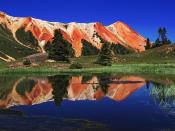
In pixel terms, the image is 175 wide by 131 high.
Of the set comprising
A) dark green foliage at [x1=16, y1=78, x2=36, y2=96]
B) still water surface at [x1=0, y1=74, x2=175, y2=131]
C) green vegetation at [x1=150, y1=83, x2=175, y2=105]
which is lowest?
still water surface at [x1=0, y1=74, x2=175, y2=131]

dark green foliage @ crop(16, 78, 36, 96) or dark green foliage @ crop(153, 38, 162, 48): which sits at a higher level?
dark green foliage @ crop(153, 38, 162, 48)

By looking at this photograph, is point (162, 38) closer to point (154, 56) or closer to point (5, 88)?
point (154, 56)

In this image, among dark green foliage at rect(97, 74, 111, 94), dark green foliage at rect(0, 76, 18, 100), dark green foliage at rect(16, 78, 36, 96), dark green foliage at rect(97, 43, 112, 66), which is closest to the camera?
dark green foliage at rect(0, 76, 18, 100)

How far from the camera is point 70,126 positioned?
2305 cm

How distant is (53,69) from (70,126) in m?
75.6

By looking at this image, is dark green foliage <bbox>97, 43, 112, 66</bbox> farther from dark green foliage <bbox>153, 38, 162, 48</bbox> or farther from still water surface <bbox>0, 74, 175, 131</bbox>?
dark green foliage <bbox>153, 38, 162, 48</bbox>

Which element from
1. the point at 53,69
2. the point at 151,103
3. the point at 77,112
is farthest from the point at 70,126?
the point at 53,69

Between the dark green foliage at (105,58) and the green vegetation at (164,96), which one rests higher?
the dark green foliage at (105,58)

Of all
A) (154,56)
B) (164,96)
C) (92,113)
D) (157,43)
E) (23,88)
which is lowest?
(92,113)

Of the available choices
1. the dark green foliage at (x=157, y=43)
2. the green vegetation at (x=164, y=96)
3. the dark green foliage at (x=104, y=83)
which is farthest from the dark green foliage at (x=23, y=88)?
the dark green foliage at (x=157, y=43)

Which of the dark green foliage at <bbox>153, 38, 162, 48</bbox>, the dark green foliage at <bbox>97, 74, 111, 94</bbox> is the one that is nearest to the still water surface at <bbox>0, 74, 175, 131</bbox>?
the dark green foliage at <bbox>97, 74, 111, 94</bbox>

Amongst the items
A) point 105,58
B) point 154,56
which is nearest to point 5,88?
point 105,58

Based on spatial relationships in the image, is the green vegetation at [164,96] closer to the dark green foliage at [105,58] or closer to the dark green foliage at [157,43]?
the dark green foliage at [105,58]

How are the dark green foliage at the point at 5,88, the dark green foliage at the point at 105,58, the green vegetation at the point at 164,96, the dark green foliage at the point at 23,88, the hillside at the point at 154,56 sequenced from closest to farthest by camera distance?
the green vegetation at the point at 164,96 → the dark green foliage at the point at 5,88 → the dark green foliage at the point at 23,88 → the dark green foliage at the point at 105,58 → the hillside at the point at 154,56
